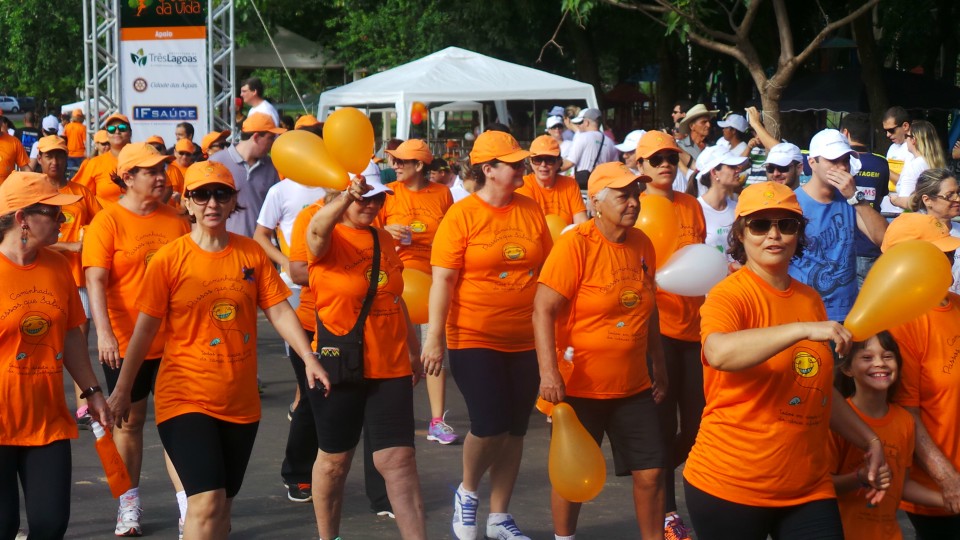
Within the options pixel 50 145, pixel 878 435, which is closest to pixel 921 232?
pixel 878 435

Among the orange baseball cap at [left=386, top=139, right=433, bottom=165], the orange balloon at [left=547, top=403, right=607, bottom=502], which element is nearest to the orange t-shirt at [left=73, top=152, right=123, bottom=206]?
the orange baseball cap at [left=386, top=139, right=433, bottom=165]

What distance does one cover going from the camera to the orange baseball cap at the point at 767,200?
4.36 m

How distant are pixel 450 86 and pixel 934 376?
51.2 ft

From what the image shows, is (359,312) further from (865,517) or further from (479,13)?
(479,13)

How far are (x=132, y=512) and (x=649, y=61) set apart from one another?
103 feet

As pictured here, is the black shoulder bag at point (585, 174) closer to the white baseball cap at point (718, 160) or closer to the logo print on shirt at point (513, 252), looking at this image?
the white baseball cap at point (718, 160)

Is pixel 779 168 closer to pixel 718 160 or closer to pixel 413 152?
pixel 718 160

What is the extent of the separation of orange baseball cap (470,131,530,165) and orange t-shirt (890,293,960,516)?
2.61m

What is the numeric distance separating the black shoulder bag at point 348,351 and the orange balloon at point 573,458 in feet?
3.06

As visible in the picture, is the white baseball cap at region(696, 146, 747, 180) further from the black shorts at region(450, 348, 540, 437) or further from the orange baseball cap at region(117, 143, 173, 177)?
the orange baseball cap at region(117, 143, 173, 177)

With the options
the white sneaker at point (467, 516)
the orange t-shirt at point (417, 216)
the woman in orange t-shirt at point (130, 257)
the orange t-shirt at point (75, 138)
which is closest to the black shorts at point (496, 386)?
the white sneaker at point (467, 516)

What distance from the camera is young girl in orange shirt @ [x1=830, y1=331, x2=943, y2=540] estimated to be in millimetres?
4613

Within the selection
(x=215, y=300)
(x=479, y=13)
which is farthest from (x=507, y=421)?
(x=479, y=13)

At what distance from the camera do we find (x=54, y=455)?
204 inches
